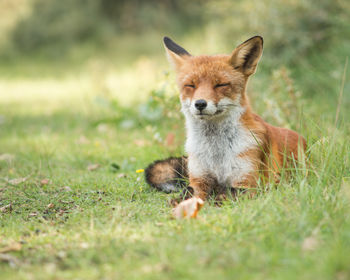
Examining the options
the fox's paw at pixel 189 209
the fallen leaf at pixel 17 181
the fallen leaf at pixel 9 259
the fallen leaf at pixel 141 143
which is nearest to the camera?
the fallen leaf at pixel 9 259

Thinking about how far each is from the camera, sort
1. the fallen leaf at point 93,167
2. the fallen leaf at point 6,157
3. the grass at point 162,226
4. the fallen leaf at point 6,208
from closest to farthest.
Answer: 1. the grass at point 162,226
2. the fallen leaf at point 6,208
3. the fallen leaf at point 93,167
4. the fallen leaf at point 6,157

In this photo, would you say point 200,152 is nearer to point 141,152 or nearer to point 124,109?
point 141,152

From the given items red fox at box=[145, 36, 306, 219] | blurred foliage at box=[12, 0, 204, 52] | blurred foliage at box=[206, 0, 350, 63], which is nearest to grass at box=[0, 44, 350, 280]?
red fox at box=[145, 36, 306, 219]

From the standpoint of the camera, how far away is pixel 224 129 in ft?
12.0

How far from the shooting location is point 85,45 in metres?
19.7

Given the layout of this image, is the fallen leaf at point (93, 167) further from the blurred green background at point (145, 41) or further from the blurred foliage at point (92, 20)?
the blurred foliage at point (92, 20)

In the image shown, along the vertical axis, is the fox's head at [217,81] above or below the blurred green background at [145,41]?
below

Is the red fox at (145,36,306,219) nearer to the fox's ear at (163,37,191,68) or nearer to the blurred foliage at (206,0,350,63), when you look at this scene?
the fox's ear at (163,37,191,68)

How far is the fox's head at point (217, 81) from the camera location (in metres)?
3.46

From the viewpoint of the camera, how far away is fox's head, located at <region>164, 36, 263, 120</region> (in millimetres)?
3463

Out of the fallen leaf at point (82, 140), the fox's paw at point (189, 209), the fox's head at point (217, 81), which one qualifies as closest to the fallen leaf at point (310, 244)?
the fox's paw at point (189, 209)

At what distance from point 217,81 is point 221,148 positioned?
1.97ft

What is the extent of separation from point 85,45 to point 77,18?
1312 millimetres

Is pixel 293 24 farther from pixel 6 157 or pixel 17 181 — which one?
pixel 17 181
